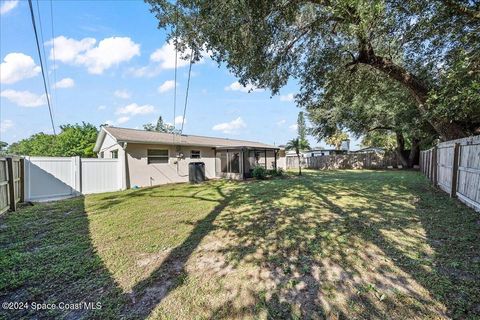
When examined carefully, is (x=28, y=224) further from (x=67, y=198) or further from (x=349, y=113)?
(x=349, y=113)

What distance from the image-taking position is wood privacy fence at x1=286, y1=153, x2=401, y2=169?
22578 mm

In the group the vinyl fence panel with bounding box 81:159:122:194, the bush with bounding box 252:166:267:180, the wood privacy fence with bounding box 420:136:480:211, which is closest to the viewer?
the wood privacy fence with bounding box 420:136:480:211

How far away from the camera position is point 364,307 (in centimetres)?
218

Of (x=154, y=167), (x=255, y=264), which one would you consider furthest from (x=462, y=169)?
(x=154, y=167)

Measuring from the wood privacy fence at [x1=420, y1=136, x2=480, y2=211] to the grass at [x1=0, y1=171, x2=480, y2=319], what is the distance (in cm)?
44

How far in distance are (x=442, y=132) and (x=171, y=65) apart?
9.59 m

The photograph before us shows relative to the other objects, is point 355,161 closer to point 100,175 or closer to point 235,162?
point 235,162

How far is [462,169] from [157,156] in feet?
38.7

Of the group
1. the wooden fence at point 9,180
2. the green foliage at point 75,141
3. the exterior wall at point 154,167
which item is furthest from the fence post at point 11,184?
the green foliage at point 75,141

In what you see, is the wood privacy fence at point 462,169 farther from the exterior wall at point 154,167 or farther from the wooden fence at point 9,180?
the exterior wall at point 154,167

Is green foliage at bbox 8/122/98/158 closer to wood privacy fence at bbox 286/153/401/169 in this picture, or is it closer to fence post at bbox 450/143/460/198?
wood privacy fence at bbox 286/153/401/169

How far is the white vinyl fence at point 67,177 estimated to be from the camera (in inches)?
335

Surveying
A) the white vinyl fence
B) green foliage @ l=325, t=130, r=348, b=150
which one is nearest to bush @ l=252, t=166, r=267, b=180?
the white vinyl fence

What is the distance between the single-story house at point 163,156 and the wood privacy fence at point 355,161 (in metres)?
10.6
